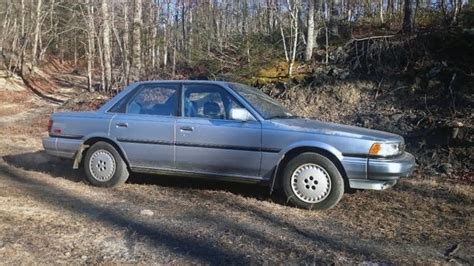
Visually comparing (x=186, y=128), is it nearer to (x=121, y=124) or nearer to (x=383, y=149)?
(x=121, y=124)

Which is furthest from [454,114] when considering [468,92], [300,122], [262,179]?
[262,179]

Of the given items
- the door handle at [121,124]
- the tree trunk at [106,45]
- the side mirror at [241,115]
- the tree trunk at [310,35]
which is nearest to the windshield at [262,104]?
the side mirror at [241,115]

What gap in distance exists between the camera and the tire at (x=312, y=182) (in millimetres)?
5816

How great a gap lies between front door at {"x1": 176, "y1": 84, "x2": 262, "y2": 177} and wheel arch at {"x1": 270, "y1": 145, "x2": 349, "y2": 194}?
0.25 m

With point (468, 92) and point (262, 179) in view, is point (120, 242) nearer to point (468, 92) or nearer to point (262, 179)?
point (262, 179)

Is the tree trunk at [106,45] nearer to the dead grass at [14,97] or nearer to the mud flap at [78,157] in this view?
the dead grass at [14,97]

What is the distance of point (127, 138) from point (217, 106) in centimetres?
137

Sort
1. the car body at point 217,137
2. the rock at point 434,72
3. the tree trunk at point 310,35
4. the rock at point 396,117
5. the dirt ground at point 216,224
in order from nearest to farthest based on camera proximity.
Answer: the dirt ground at point 216,224, the car body at point 217,137, the rock at point 396,117, the rock at point 434,72, the tree trunk at point 310,35

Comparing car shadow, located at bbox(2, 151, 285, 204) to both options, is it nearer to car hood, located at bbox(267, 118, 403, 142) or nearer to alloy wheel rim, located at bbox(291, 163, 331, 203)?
alloy wheel rim, located at bbox(291, 163, 331, 203)

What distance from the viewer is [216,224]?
16.9ft

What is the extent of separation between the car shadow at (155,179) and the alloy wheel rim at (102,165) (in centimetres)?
46

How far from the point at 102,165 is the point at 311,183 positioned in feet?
9.95

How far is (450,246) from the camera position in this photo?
15.3ft

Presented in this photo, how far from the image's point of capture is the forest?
176 inches
